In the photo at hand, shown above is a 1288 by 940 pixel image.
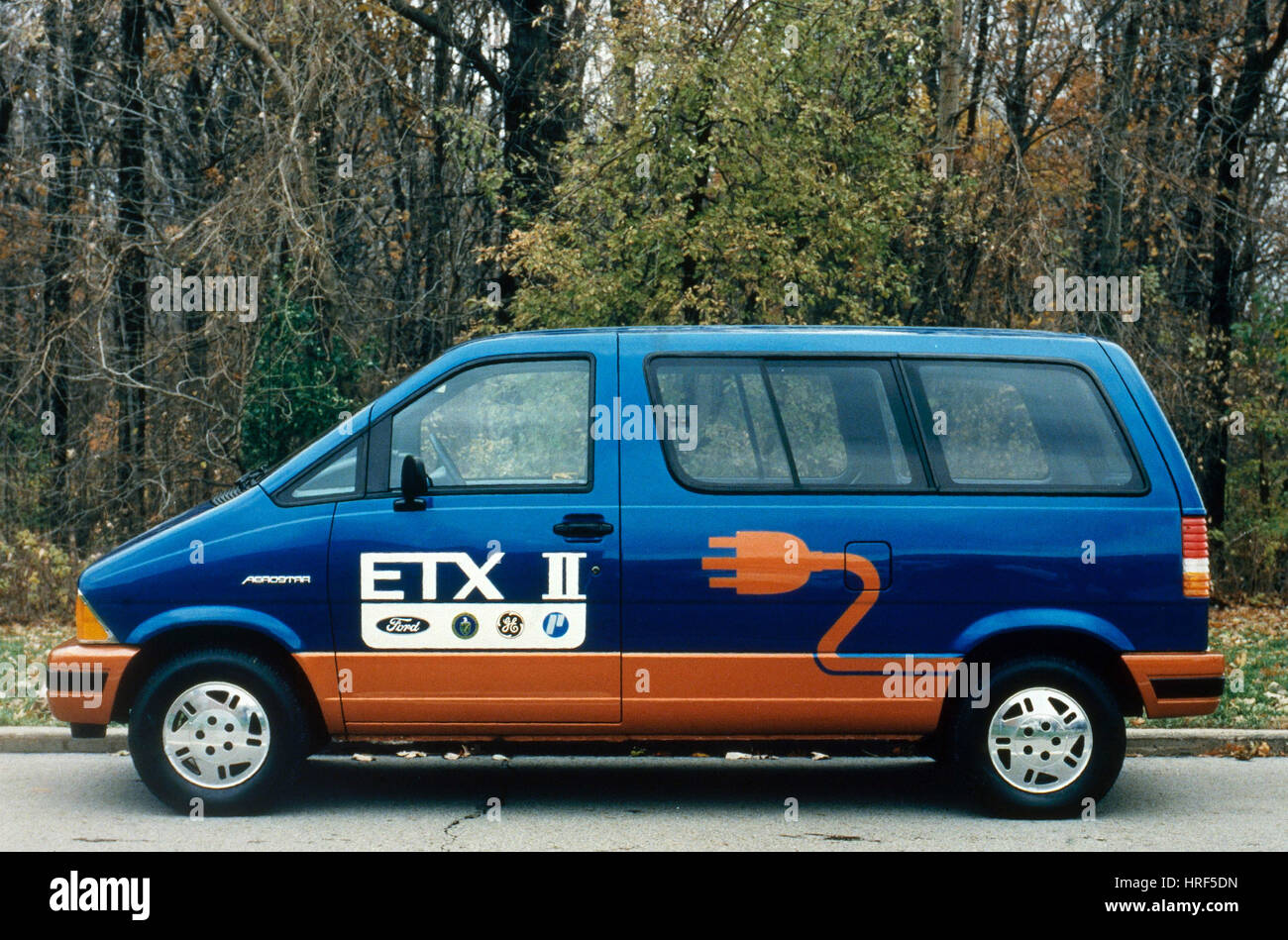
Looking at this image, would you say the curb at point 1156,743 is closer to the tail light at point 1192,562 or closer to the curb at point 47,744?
the curb at point 47,744

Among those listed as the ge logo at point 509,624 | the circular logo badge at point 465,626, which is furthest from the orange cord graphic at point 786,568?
the circular logo badge at point 465,626

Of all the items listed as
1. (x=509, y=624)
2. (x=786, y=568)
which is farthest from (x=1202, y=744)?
(x=509, y=624)

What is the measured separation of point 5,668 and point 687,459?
21.7 feet

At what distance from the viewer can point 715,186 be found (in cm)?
1234

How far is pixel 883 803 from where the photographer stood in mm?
6629

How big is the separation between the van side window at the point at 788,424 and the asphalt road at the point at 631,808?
5.13 feet

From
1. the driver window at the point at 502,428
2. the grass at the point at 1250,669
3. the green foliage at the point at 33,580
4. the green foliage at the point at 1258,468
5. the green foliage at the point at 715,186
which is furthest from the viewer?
the green foliage at the point at 1258,468

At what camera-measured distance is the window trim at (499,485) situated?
617 centimetres

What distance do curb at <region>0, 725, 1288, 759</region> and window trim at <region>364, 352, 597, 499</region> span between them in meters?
2.87

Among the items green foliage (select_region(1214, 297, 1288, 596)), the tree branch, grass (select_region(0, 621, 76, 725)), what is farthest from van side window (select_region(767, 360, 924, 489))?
the tree branch

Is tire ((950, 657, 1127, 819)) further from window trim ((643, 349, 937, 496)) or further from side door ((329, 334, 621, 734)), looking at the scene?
side door ((329, 334, 621, 734))

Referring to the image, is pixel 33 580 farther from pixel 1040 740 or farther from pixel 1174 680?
pixel 1174 680

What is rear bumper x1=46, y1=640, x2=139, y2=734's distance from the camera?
6.13 metres

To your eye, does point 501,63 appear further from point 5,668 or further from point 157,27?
point 5,668
